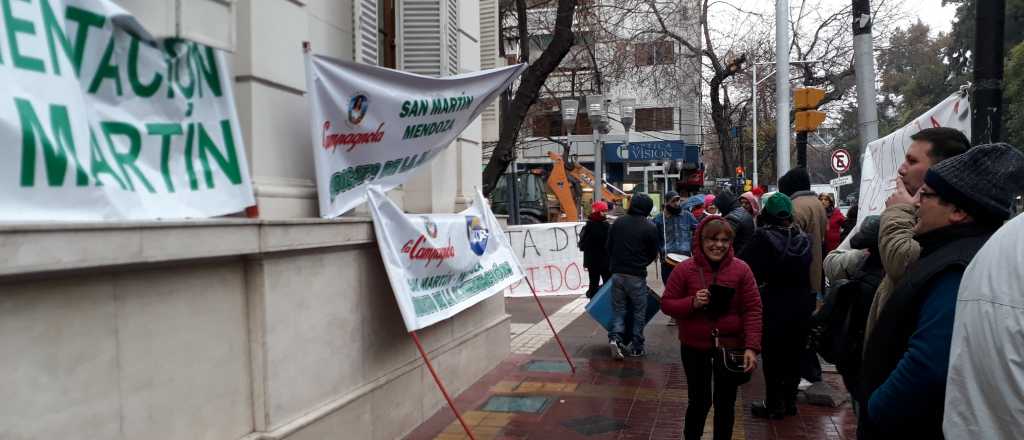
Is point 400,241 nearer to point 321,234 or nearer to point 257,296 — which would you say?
point 321,234

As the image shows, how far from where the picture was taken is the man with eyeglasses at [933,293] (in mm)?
2164

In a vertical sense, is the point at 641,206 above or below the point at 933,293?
above

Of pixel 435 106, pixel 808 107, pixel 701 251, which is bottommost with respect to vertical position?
pixel 701 251

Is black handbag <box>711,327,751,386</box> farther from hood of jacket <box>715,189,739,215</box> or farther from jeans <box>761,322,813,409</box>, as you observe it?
hood of jacket <box>715,189,739,215</box>

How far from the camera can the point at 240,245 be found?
3848mm

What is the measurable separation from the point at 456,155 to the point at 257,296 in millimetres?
3873

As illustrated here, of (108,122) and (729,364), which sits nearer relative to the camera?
(108,122)

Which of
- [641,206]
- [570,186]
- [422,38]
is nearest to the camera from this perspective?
[422,38]

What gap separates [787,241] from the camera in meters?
5.74

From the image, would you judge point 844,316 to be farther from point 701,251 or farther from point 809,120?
point 809,120

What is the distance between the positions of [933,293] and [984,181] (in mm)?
413

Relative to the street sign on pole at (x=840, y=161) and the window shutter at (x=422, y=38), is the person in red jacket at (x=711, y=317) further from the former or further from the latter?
the street sign on pole at (x=840, y=161)

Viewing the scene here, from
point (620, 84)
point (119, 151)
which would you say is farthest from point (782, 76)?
point (119, 151)

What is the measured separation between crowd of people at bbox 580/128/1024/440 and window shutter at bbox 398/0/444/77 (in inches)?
127
